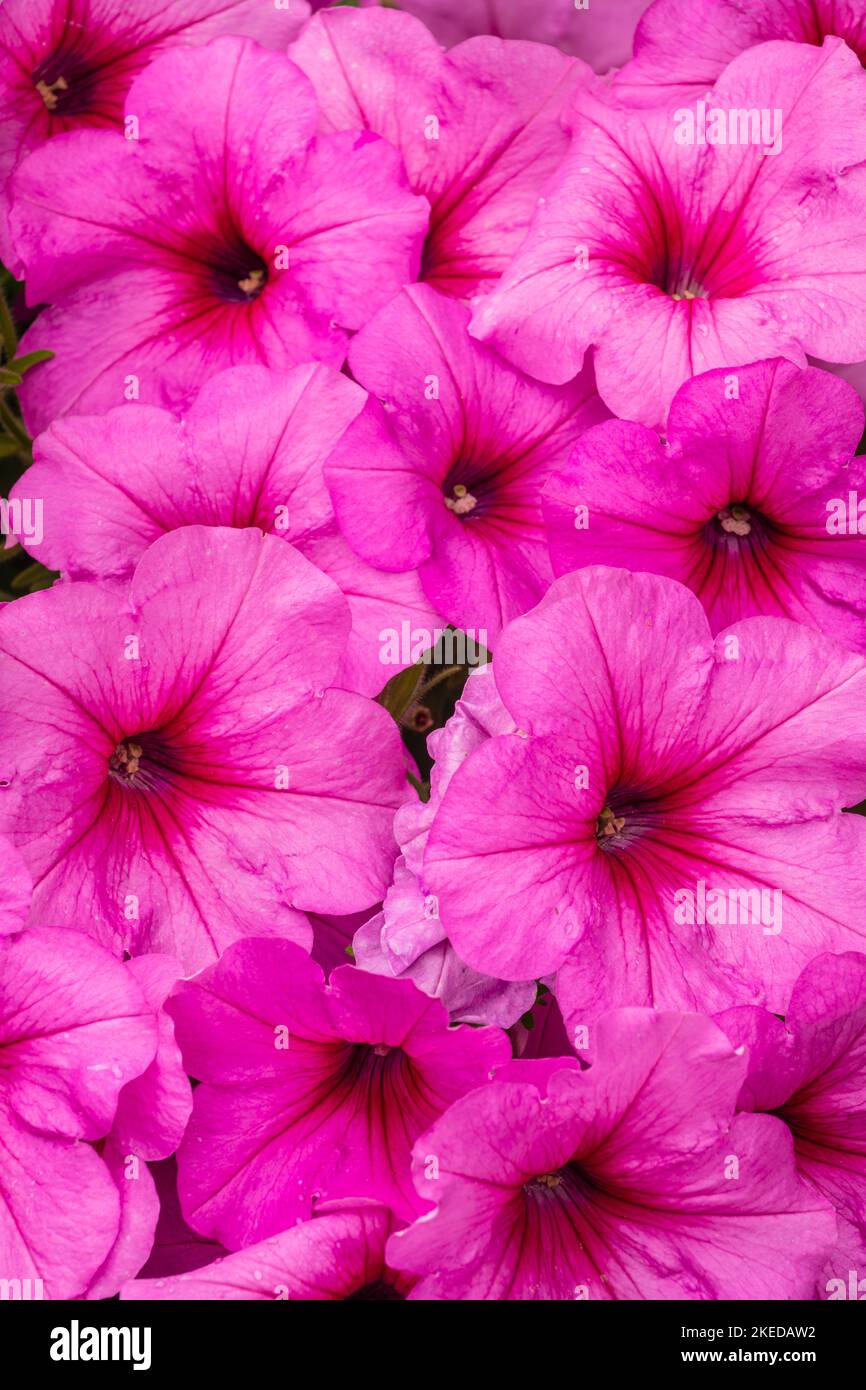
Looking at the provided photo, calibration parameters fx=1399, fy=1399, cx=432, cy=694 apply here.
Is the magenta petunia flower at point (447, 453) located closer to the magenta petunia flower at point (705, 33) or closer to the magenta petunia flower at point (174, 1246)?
the magenta petunia flower at point (705, 33)

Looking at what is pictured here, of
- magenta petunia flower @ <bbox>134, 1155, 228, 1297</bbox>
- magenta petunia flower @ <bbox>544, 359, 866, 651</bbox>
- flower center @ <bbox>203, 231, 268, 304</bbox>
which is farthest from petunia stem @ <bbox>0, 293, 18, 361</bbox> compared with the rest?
magenta petunia flower @ <bbox>134, 1155, 228, 1297</bbox>

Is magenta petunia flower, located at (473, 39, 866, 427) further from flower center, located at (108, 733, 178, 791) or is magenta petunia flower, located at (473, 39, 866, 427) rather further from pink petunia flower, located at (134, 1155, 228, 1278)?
pink petunia flower, located at (134, 1155, 228, 1278)

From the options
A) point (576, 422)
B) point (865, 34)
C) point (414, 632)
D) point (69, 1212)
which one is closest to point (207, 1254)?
point (69, 1212)

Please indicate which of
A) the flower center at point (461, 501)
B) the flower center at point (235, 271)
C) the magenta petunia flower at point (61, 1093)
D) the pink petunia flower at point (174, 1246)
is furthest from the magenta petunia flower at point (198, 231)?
the pink petunia flower at point (174, 1246)

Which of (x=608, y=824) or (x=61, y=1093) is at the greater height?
(x=608, y=824)

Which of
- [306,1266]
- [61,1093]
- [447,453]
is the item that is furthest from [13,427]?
[306,1266]

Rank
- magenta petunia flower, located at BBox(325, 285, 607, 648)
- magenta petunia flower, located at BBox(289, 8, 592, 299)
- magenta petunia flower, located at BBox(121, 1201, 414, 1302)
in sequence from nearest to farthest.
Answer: magenta petunia flower, located at BBox(121, 1201, 414, 1302) < magenta petunia flower, located at BBox(325, 285, 607, 648) < magenta petunia flower, located at BBox(289, 8, 592, 299)

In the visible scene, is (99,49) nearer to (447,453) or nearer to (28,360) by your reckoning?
(28,360)
